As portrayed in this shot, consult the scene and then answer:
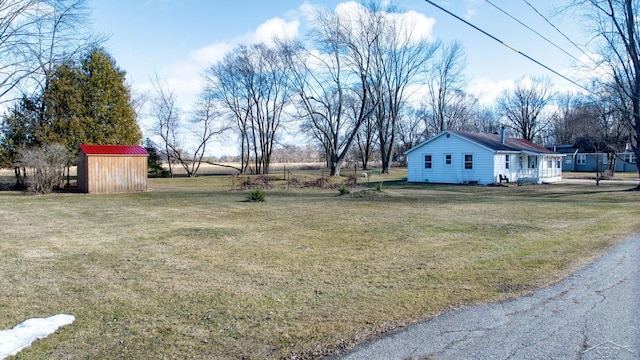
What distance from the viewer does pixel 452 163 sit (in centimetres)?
2895

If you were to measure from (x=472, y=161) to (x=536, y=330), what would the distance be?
2559 centimetres

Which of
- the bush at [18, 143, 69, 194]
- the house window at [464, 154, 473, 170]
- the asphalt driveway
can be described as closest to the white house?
the house window at [464, 154, 473, 170]

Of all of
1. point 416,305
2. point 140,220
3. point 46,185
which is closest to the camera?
point 416,305

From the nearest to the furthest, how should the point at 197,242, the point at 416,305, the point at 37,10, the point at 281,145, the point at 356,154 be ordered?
the point at 416,305, the point at 197,242, the point at 37,10, the point at 281,145, the point at 356,154

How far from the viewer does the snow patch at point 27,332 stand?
3.39 m

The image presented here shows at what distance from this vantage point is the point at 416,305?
453 cm

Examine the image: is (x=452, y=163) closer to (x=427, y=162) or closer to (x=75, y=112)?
(x=427, y=162)

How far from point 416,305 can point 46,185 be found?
753 inches

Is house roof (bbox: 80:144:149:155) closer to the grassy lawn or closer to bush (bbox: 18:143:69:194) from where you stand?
bush (bbox: 18:143:69:194)

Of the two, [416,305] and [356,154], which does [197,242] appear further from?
[356,154]

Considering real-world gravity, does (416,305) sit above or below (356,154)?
below

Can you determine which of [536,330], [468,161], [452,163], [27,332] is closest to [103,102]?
[452,163]

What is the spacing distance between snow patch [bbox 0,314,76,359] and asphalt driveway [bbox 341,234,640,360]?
2.66m

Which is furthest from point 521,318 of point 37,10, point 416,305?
point 37,10
